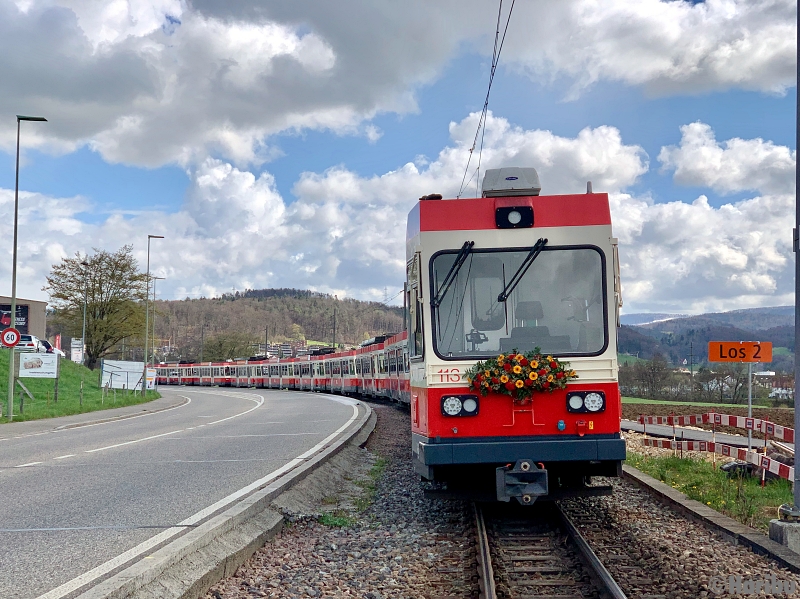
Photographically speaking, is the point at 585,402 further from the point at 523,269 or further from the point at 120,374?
the point at 120,374

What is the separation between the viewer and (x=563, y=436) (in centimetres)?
779

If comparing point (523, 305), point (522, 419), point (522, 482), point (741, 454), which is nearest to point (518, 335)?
point (523, 305)

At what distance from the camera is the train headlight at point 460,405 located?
7.83m

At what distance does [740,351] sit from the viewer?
1546cm

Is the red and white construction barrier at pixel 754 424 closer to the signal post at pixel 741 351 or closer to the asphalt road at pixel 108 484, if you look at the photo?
the signal post at pixel 741 351

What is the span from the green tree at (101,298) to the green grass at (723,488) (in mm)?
47961

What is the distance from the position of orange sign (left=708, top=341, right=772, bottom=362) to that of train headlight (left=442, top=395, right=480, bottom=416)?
900 centimetres

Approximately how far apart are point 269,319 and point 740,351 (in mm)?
129438

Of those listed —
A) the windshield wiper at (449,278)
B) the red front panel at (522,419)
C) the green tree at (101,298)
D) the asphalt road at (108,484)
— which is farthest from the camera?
the green tree at (101,298)

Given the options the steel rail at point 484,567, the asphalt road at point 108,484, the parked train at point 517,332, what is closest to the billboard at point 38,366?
the asphalt road at point 108,484

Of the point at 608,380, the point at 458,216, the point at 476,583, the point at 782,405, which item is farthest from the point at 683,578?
the point at 782,405

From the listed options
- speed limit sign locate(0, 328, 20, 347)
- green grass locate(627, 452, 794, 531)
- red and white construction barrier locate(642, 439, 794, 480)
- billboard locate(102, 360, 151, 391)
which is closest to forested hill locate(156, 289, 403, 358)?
billboard locate(102, 360, 151, 391)

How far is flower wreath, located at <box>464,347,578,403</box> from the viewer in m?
7.68

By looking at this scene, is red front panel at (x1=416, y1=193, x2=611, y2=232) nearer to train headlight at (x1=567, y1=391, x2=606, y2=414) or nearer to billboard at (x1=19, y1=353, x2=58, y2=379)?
train headlight at (x1=567, y1=391, x2=606, y2=414)
